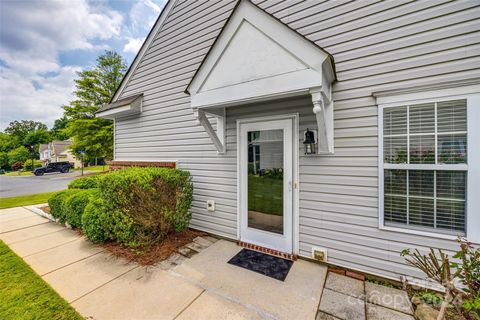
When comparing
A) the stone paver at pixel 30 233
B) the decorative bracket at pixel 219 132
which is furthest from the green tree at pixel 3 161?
the decorative bracket at pixel 219 132

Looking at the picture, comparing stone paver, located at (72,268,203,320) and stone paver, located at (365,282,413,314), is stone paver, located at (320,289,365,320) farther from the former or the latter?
stone paver, located at (72,268,203,320)

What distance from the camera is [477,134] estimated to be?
219 cm

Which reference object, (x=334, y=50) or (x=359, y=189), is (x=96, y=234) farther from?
(x=334, y=50)

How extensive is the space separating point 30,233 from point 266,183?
5.73 metres

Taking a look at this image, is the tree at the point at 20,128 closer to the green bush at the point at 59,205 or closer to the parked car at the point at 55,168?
the parked car at the point at 55,168

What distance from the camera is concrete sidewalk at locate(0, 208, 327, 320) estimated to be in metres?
2.20

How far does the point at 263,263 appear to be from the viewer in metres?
3.16

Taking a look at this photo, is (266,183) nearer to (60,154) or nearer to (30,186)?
(30,186)

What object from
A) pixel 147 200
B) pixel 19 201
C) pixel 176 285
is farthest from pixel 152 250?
pixel 19 201

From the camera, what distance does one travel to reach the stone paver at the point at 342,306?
2.09 metres

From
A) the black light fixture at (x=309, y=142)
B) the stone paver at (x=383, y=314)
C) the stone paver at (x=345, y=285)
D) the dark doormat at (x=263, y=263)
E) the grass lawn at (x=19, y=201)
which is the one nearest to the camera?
the stone paver at (x=383, y=314)

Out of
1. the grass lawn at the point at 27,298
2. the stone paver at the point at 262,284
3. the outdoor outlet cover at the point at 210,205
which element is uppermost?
the outdoor outlet cover at the point at 210,205

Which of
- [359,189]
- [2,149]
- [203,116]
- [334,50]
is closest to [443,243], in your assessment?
[359,189]

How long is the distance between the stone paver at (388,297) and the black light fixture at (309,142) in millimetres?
1985
